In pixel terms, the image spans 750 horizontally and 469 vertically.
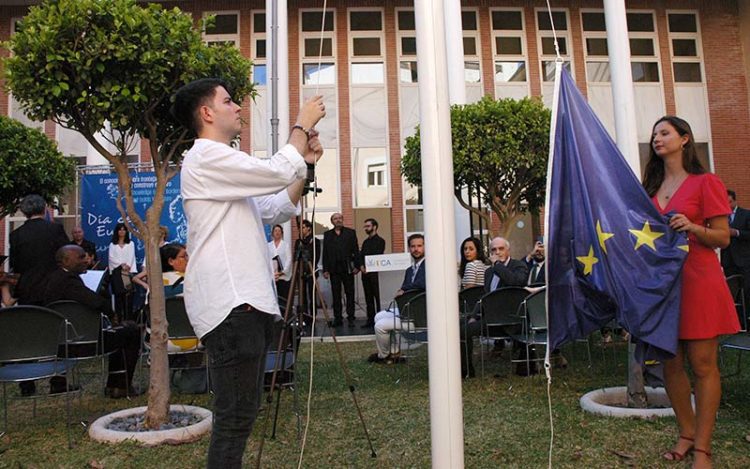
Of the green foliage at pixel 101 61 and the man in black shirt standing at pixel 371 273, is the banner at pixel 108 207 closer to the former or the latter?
the man in black shirt standing at pixel 371 273

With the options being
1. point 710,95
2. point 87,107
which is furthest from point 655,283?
point 710,95

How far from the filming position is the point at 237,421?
2.19m

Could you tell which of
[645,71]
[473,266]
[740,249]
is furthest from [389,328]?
[645,71]

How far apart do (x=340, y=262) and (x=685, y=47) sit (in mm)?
13127

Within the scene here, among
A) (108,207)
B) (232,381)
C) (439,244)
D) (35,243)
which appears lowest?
(232,381)

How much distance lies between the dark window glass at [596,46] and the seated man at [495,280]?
42.0 ft

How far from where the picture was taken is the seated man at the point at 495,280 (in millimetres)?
5816

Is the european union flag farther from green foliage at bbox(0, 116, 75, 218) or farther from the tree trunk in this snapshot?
green foliage at bbox(0, 116, 75, 218)

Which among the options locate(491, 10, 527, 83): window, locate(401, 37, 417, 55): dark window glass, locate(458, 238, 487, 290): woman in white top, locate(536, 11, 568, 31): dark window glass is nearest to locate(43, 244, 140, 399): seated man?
locate(458, 238, 487, 290): woman in white top

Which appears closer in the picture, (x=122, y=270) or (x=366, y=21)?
(x=122, y=270)

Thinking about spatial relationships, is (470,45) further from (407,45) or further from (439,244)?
(439,244)

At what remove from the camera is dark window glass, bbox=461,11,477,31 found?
16.9m

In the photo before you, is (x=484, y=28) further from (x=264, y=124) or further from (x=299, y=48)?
(x=264, y=124)

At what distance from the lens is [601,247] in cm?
312
